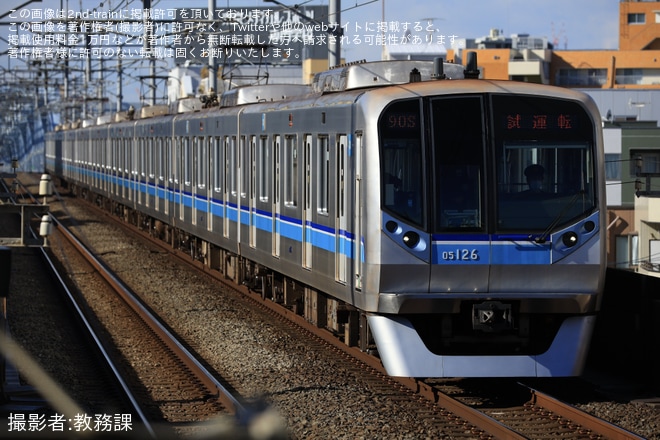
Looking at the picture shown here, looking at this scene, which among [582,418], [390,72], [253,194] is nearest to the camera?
[582,418]

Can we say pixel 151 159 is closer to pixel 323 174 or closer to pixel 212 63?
pixel 212 63

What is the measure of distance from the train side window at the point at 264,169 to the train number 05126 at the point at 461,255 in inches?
190

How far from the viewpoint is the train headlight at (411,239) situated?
8.52m

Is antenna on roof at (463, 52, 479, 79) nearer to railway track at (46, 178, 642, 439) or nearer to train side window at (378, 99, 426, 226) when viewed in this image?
train side window at (378, 99, 426, 226)

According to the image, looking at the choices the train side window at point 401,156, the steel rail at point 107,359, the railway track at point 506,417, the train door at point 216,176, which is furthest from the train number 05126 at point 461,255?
the train door at point 216,176

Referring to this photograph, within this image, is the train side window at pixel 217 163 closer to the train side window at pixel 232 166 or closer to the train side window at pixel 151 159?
the train side window at pixel 232 166

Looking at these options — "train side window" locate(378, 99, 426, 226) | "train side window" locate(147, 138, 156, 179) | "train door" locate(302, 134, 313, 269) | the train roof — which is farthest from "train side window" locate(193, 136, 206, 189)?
"train side window" locate(378, 99, 426, 226)

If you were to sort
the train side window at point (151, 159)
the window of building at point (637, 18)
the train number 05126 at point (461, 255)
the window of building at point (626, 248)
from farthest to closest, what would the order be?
the window of building at point (637, 18) < the window of building at point (626, 248) < the train side window at point (151, 159) < the train number 05126 at point (461, 255)

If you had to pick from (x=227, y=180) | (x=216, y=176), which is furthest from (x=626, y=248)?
(x=227, y=180)

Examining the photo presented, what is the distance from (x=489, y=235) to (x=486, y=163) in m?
0.53

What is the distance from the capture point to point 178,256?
69.6ft

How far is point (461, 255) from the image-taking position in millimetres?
8508

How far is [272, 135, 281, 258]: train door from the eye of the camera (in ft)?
41.2

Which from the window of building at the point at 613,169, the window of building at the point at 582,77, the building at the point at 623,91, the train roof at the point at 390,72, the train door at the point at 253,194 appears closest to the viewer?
the train roof at the point at 390,72
